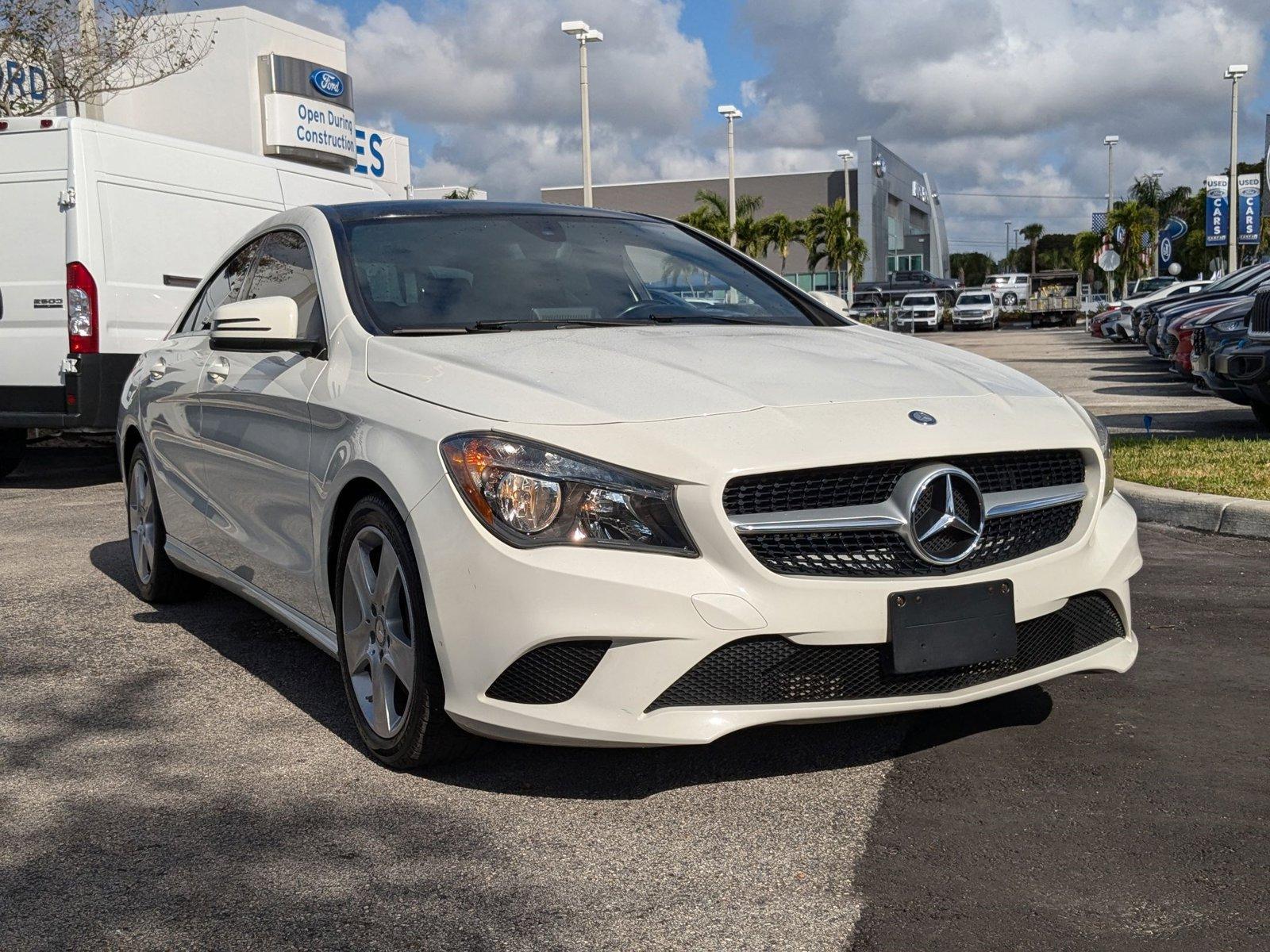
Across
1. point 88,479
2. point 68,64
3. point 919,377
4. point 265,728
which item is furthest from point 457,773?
point 68,64

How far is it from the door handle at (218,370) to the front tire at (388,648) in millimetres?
1275

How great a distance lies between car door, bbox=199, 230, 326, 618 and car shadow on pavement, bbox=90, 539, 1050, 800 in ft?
1.51

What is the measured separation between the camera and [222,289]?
564cm

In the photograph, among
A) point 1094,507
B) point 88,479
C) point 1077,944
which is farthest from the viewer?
point 88,479

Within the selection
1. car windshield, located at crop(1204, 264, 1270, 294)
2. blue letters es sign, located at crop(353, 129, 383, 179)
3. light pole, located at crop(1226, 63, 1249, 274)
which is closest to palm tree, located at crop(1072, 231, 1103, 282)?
light pole, located at crop(1226, 63, 1249, 274)

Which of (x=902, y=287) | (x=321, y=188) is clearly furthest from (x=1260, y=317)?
(x=902, y=287)

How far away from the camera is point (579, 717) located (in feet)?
10.5

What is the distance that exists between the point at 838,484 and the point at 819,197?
8619 centimetres

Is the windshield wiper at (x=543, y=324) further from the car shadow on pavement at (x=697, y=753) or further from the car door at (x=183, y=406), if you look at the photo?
the car door at (x=183, y=406)

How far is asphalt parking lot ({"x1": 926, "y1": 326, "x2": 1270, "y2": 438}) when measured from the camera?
1247 cm

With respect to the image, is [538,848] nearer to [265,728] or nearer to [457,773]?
[457,773]

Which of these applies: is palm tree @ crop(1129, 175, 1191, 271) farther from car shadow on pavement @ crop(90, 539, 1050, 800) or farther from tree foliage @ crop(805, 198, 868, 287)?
car shadow on pavement @ crop(90, 539, 1050, 800)

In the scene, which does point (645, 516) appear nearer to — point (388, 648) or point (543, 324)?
point (388, 648)

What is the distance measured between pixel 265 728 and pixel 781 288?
2.38 meters
